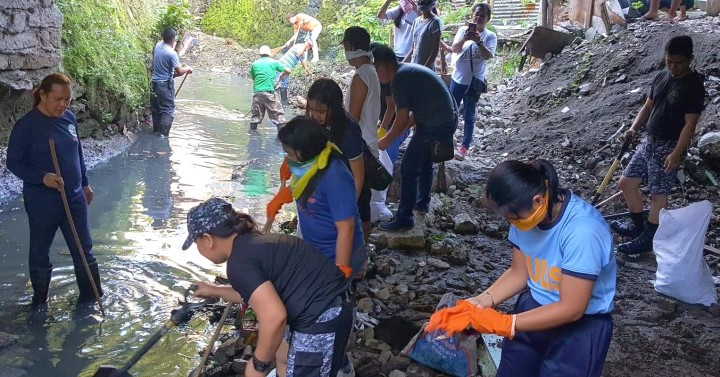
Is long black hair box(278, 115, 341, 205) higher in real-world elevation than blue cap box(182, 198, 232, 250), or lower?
higher

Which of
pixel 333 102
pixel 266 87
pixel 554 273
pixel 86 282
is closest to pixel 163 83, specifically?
pixel 266 87

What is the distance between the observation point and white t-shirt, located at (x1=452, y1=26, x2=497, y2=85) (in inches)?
310

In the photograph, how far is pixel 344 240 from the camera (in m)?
3.12

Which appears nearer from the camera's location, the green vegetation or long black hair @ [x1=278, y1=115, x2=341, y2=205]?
long black hair @ [x1=278, y1=115, x2=341, y2=205]

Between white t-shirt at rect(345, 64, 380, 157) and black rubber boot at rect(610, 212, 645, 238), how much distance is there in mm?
2560

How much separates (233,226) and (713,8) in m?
10.2

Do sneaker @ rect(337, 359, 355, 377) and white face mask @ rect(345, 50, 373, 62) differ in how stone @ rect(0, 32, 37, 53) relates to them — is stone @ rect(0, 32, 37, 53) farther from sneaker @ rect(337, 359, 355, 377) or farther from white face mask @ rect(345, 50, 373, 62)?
sneaker @ rect(337, 359, 355, 377)

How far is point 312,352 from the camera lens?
264 centimetres

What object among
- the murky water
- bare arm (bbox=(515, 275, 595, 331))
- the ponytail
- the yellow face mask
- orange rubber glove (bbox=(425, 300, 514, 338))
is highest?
the ponytail

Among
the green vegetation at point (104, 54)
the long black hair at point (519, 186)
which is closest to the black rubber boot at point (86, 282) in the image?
the long black hair at point (519, 186)

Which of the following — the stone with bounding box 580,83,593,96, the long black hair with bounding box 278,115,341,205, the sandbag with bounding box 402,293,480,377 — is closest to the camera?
the long black hair with bounding box 278,115,341,205

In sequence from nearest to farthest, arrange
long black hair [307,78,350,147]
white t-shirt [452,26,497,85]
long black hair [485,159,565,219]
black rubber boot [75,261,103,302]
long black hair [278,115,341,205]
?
long black hair [485,159,565,219] < long black hair [278,115,341,205] < long black hair [307,78,350,147] < black rubber boot [75,261,103,302] < white t-shirt [452,26,497,85]

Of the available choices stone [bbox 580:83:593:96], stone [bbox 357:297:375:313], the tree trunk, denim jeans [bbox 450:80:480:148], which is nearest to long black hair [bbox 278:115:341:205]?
stone [bbox 357:297:375:313]

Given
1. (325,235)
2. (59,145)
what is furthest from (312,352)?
(59,145)
